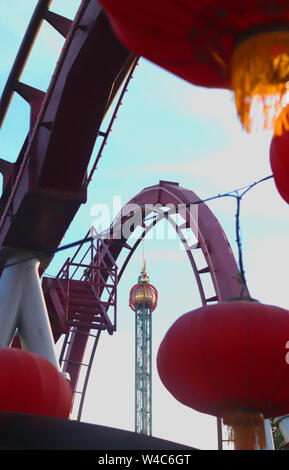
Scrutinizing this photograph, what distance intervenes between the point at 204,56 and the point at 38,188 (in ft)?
19.9

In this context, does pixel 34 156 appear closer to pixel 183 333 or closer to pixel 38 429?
pixel 38 429

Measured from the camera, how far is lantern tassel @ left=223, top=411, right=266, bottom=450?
3.91 m

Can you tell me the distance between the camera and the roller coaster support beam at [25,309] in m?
8.62

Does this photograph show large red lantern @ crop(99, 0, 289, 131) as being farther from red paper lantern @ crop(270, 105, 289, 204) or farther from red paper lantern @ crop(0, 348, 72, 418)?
red paper lantern @ crop(0, 348, 72, 418)

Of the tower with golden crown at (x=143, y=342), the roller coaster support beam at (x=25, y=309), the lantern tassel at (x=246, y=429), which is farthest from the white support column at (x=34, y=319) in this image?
the tower with golden crown at (x=143, y=342)

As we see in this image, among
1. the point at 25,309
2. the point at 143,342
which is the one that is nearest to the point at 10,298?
the point at 25,309

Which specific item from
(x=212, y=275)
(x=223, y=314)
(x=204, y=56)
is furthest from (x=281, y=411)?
(x=212, y=275)

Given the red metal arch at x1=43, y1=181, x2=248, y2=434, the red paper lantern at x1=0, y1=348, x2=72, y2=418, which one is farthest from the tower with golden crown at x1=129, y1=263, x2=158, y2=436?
the red paper lantern at x1=0, y1=348, x2=72, y2=418

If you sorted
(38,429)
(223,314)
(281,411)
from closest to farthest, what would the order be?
(223,314)
(281,411)
(38,429)

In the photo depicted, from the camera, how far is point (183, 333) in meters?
3.79

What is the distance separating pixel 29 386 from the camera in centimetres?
528

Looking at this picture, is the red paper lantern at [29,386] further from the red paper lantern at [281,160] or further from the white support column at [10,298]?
the white support column at [10,298]

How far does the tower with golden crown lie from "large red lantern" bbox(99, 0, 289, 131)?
2986 cm

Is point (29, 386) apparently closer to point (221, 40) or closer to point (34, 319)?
point (34, 319)
